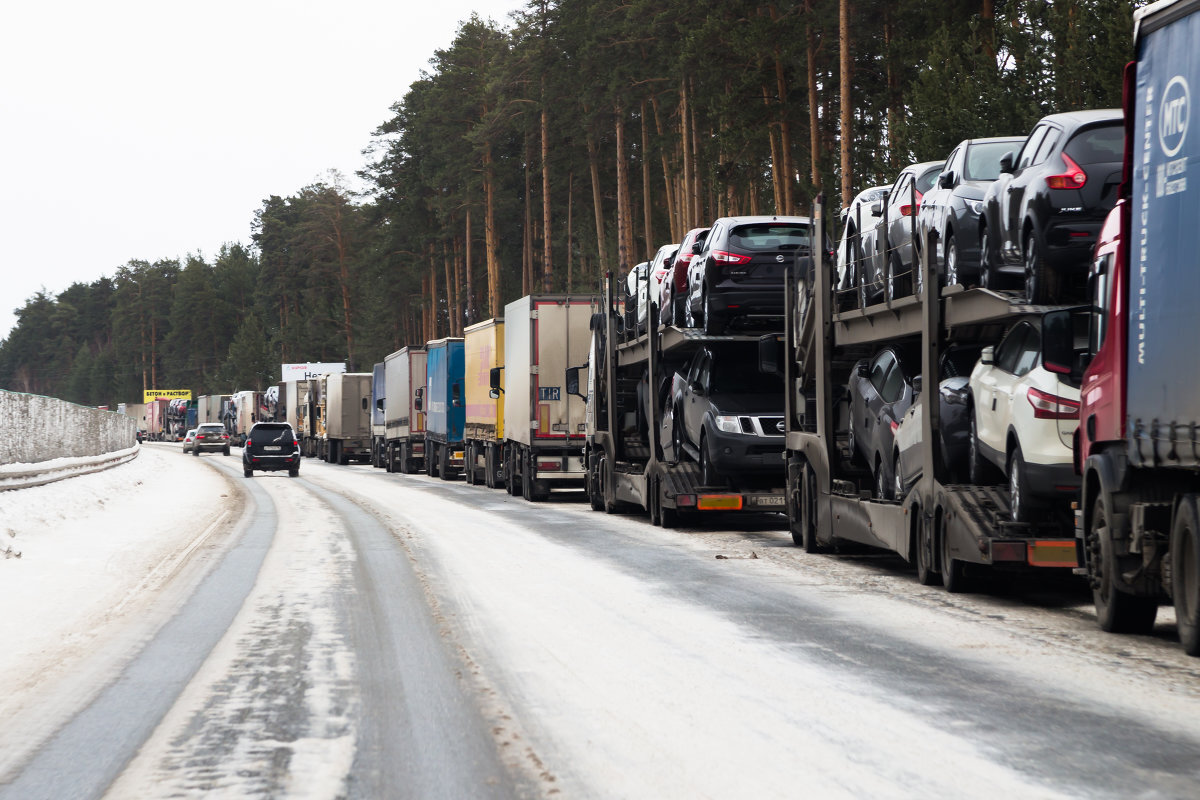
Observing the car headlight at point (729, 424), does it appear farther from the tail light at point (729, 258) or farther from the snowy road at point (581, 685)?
the snowy road at point (581, 685)

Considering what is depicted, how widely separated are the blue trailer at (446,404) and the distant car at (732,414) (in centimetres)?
1870

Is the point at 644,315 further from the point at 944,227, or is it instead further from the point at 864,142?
the point at 864,142

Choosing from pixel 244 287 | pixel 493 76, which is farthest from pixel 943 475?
pixel 244 287

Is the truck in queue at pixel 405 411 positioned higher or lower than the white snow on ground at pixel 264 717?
higher

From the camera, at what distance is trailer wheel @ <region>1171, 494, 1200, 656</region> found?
859 cm

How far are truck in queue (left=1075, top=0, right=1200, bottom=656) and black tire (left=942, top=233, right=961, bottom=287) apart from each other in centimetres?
248

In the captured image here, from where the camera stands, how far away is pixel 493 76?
66.7m

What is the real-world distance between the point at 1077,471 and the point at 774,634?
7.68 ft

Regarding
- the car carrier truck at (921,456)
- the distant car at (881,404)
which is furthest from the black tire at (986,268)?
the distant car at (881,404)

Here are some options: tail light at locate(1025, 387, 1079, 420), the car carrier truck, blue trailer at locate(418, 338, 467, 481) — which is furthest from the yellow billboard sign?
tail light at locate(1025, 387, 1079, 420)

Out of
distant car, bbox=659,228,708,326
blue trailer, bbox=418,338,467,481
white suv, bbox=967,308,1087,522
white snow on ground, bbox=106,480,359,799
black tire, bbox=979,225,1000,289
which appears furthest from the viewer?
blue trailer, bbox=418,338,467,481

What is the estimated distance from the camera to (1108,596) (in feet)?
32.9

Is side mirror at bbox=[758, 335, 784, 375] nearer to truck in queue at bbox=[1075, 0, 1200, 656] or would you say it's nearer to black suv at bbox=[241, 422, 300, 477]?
truck in queue at bbox=[1075, 0, 1200, 656]

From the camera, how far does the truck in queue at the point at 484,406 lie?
1318 inches
